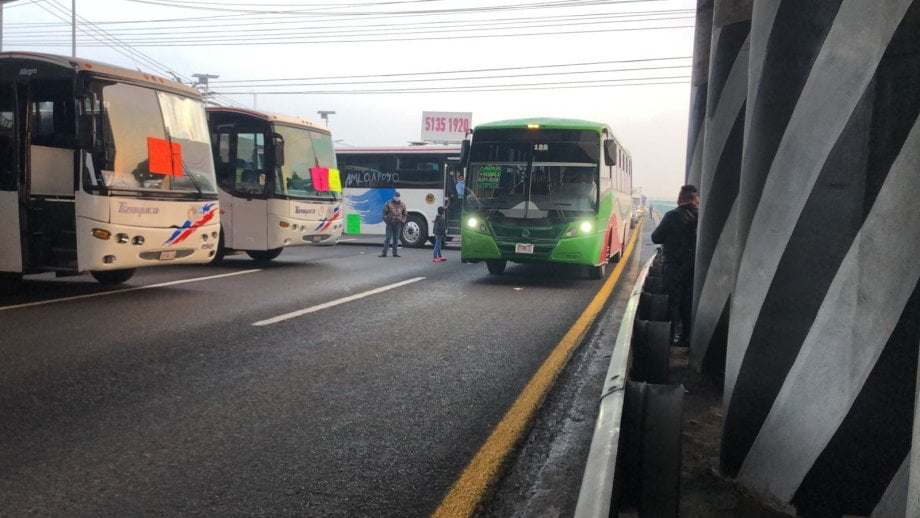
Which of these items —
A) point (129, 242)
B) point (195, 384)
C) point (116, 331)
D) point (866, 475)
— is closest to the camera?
point (866, 475)

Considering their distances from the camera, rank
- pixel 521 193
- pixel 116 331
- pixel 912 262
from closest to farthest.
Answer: pixel 912 262 → pixel 116 331 → pixel 521 193

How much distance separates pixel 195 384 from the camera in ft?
17.1

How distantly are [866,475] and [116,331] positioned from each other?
6838mm

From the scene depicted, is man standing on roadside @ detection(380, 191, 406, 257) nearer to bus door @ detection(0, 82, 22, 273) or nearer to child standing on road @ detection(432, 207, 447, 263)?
child standing on road @ detection(432, 207, 447, 263)

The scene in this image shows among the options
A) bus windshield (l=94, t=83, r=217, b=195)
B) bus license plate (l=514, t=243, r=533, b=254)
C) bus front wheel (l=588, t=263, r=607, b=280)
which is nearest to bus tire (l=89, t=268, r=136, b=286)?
bus windshield (l=94, t=83, r=217, b=195)

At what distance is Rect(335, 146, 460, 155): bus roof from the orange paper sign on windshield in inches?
501

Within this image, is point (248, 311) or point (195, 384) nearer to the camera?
point (195, 384)

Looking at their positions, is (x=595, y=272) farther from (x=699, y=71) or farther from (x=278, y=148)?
(x=278, y=148)

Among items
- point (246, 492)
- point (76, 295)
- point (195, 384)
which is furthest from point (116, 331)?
point (246, 492)

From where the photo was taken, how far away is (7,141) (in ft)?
30.3

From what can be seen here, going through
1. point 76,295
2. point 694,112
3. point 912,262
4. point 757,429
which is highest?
point 694,112

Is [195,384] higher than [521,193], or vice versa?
[521,193]

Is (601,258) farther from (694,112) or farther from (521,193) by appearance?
(694,112)


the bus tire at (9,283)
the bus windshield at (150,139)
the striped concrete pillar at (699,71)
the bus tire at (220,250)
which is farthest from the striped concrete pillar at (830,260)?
the bus tire at (220,250)
